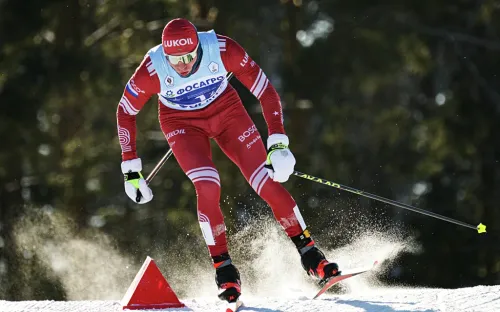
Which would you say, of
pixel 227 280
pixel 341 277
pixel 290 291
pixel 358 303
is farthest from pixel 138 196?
pixel 290 291

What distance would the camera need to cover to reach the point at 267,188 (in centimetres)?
621

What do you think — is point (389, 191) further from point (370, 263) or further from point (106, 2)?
point (370, 263)

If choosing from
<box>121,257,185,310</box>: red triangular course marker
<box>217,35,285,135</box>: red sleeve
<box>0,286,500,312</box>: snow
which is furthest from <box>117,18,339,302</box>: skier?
<box>121,257,185,310</box>: red triangular course marker

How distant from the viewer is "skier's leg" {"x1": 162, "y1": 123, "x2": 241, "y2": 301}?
6.08 m

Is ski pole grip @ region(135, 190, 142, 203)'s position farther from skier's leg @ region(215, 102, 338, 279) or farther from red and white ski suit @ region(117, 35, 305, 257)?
skier's leg @ region(215, 102, 338, 279)

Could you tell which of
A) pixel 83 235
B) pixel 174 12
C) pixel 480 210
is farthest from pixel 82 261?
pixel 480 210

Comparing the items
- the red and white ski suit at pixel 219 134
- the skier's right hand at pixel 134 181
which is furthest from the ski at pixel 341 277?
the skier's right hand at pixel 134 181

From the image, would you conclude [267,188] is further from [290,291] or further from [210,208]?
[290,291]

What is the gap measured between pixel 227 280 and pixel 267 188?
0.60 meters

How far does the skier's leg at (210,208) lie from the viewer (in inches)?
239

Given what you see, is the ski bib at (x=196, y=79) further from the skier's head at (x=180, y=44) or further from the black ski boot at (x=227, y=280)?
the black ski boot at (x=227, y=280)

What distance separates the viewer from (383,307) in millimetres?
5879

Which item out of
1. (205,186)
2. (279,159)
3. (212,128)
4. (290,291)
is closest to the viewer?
(279,159)

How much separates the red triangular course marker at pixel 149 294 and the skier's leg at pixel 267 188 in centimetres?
81
